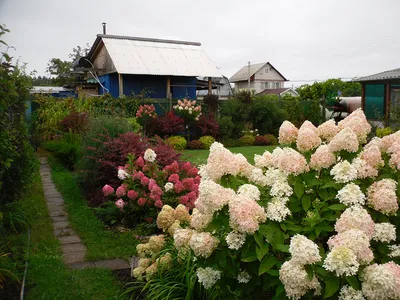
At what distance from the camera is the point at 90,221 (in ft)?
20.4

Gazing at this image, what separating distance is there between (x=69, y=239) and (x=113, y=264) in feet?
3.90

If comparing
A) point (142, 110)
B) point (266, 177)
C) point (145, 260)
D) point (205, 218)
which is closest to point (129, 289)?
point (145, 260)

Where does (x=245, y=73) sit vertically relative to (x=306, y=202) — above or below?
above

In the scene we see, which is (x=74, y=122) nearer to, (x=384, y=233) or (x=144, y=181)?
(x=144, y=181)

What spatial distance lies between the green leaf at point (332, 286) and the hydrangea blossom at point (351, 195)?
1.50 feet

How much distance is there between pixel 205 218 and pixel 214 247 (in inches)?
11.5

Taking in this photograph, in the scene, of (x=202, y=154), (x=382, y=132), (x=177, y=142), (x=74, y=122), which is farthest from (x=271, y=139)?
(x=382, y=132)

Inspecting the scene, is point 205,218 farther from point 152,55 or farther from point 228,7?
point 152,55

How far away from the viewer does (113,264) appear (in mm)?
4629

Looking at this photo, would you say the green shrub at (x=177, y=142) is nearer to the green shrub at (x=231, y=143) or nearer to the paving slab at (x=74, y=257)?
the green shrub at (x=231, y=143)

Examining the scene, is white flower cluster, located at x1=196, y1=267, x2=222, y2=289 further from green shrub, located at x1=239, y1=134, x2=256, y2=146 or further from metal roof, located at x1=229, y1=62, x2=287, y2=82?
metal roof, located at x1=229, y1=62, x2=287, y2=82

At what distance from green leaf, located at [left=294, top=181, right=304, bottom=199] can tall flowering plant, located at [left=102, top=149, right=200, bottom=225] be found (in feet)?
9.68

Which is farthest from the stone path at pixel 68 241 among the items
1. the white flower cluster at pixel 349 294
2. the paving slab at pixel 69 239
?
the white flower cluster at pixel 349 294

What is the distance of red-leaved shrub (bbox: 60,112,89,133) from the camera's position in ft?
39.3
